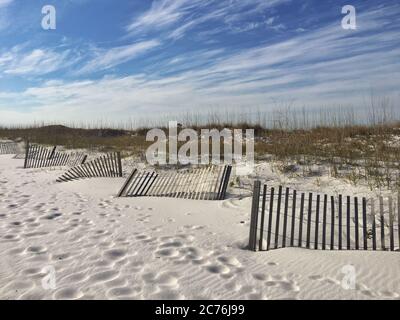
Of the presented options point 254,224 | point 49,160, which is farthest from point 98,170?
point 254,224

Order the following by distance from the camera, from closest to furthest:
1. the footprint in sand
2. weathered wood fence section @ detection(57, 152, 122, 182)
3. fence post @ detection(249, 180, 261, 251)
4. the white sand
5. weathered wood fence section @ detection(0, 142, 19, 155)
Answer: the footprint in sand
the white sand
fence post @ detection(249, 180, 261, 251)
weathered wood fence section @ detection(57, 152, 122, 182)
weathered wood fence section @ detection(0, 142, 19, 155)

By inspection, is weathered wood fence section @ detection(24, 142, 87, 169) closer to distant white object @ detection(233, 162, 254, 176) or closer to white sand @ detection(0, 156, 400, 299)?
distant white object @ detection(233, 162, 254, 176)

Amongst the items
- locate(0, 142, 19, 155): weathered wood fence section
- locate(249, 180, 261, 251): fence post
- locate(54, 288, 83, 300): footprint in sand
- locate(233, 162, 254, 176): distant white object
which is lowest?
locate(54, 288, 83, 300): footprint in sand

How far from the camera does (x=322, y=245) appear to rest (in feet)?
14.1

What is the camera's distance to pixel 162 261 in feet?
12.6

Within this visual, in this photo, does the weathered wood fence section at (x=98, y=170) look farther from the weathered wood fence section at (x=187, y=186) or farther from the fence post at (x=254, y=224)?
the fence post at (x=254, y=224)

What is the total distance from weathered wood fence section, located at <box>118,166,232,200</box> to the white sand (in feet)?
3.46

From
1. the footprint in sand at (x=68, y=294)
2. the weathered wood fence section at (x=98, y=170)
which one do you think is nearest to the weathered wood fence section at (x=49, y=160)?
the weathered wood fence section at (x=98, y=170)

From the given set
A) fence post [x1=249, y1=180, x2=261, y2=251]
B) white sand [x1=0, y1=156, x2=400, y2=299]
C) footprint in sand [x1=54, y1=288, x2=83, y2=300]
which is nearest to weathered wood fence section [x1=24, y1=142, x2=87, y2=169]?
white sand [x1=0, y1=156, x2=400, y2=299]

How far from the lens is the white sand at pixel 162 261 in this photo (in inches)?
124

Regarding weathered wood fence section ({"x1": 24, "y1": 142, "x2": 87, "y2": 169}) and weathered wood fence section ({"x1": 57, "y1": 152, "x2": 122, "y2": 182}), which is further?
weathered wood fence section ({"x1": 24, "y1": 142, "x2": 87, "y2": 169})

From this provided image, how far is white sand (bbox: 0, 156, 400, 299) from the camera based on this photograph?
3139 mm

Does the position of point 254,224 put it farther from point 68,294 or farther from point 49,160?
point 49,160
